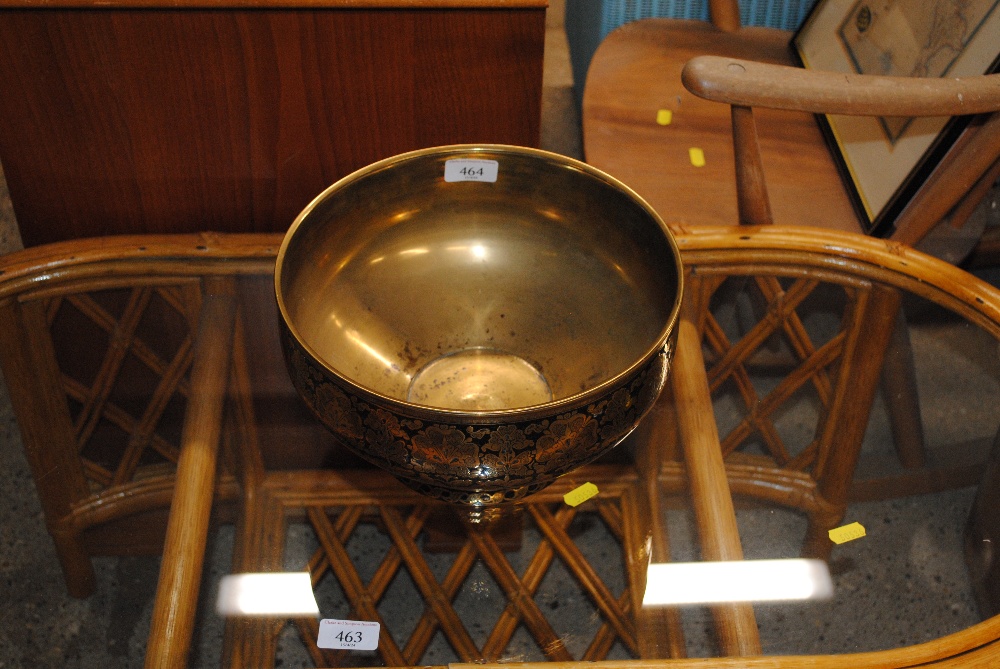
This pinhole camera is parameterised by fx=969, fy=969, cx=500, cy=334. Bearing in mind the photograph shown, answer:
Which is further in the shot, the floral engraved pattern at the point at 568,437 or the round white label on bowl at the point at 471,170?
the round white label on bowl at the point at 471,170

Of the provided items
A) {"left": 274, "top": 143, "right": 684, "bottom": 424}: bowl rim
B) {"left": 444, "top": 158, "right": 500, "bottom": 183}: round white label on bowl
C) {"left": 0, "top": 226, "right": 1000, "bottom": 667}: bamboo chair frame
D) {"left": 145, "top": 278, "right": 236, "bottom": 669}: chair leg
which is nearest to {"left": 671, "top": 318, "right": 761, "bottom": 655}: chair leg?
{"left": 0, "top": 226, "right": 1000, "bottom": 667}: bamboo chair frame

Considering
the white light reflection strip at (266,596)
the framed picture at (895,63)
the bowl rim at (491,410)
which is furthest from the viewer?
the framed picture at (895,63)

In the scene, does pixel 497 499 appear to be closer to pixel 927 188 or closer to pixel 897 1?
pixel 927 188

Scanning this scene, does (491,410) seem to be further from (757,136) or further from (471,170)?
(757,136)

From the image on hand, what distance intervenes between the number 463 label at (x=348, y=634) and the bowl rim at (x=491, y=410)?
20cm

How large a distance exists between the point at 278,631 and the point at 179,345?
315 millimetres

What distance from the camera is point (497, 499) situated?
754 millimetres

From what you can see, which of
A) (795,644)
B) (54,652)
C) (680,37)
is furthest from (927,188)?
(54,652)

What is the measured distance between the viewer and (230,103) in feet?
3.35

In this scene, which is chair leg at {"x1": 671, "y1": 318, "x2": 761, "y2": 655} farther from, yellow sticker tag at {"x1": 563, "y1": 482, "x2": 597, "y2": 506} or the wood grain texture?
the wood grain texture

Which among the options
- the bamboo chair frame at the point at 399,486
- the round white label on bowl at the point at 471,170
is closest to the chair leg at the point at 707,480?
the bamboo chair frame at the point at 399,486

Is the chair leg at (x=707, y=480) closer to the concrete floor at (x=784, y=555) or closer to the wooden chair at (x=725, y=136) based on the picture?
the concrete floor at (x=784, y=555)

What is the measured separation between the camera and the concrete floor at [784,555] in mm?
729

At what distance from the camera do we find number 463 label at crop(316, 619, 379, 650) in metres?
0.73
